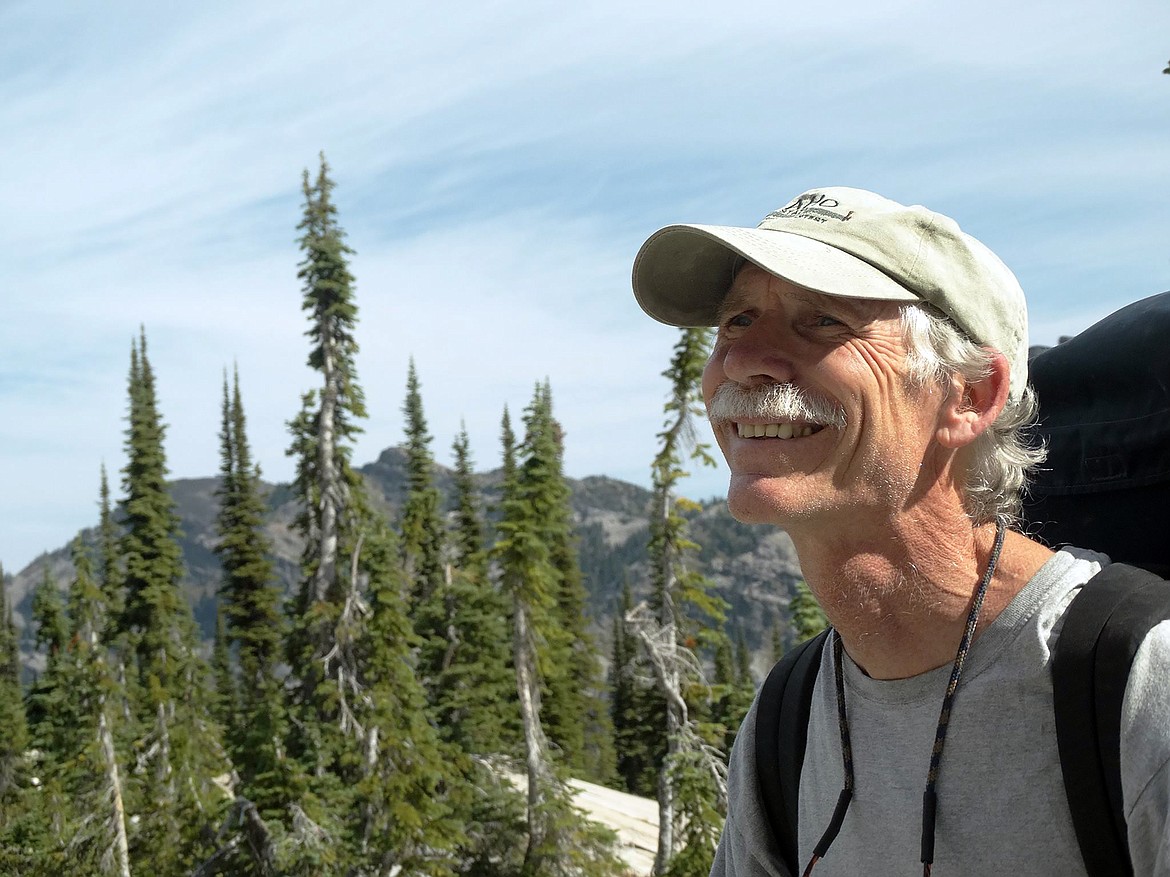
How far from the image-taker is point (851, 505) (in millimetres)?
2537

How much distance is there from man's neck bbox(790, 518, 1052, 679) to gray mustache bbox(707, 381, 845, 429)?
260mm

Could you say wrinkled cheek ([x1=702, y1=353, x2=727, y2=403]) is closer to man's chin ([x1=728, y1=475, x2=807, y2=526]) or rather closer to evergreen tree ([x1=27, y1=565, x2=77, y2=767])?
man's chin ([x1=728, y1=475, x2=807, y2=526])

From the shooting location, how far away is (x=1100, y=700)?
2.03 metres

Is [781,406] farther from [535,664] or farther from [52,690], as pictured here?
[52,690]

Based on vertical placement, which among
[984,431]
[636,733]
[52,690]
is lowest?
[636,733]

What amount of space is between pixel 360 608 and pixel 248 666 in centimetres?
3071

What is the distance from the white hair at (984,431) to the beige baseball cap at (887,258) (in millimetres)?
36

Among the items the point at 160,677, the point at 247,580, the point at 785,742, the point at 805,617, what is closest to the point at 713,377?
the point at 785,742

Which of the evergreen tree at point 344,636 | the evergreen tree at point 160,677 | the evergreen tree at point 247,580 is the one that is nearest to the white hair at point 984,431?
the evergreen tree at point 344,636

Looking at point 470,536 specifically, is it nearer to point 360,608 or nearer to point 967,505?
point 360,608

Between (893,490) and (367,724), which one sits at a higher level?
(893,490)

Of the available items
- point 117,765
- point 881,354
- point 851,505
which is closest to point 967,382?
point 881,354

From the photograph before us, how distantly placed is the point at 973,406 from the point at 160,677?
46908mm

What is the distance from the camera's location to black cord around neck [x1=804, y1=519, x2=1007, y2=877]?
90.0 inches
